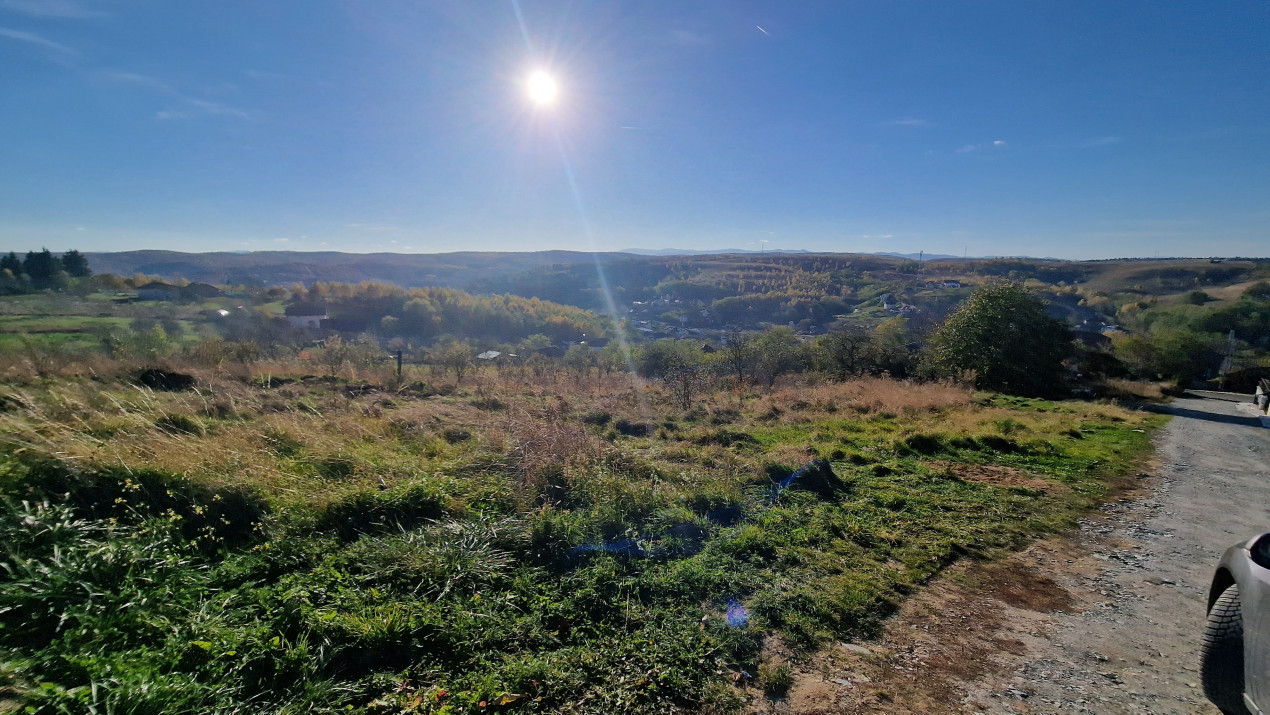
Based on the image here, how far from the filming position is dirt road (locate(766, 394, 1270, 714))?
9.99ft

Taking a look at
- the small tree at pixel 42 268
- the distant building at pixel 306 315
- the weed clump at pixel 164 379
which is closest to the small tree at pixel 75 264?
the small tree at pixel 42 268

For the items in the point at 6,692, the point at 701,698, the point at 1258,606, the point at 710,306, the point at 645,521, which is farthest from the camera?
the point at 710,306

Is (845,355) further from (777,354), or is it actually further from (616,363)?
(616,363)

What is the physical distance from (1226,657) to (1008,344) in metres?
23.4

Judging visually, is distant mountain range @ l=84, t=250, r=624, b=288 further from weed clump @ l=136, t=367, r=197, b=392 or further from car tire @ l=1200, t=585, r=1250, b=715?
car tire @ l=1200, t=585, r=1250, b=715

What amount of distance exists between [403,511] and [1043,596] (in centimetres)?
600

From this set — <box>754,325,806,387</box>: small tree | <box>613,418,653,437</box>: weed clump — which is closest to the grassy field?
<box>613,418,653,437</box>: weed clump

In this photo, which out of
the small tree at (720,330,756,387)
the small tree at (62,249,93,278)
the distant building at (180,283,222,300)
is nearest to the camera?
the small tree at (720,330,756,387)

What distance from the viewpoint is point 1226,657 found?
2.71 metres

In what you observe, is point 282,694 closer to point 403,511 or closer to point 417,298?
point 403,511

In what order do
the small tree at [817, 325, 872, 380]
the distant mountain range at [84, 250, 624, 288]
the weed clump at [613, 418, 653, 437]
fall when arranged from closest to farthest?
the weed clump at [613, 418, 653, 437] < the small tree at [817, 325, 872, 380] < the distant mountain range at [84, 250, 624, 288]

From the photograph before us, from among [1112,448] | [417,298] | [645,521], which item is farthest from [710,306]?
[645,521]

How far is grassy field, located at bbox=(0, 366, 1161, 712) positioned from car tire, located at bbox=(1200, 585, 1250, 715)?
178 centimetres

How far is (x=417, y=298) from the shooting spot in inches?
2835
